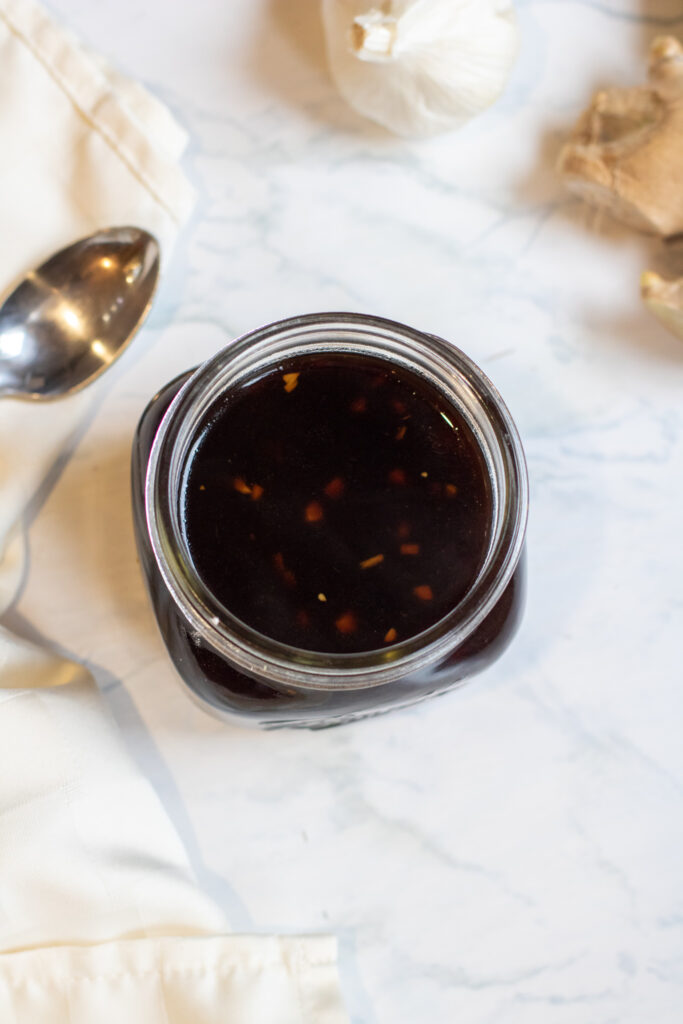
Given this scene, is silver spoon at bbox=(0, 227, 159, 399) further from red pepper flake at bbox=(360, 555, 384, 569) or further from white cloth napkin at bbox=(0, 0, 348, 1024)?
red pepper flake at bbox=(360, 555, 384, 569)

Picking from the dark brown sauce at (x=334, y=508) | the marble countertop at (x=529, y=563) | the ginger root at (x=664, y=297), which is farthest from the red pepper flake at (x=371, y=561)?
the ginger root at (x=664, y=297)

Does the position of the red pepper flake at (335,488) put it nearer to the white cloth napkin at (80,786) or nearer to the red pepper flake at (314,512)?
the red pepper flake at (314,512)

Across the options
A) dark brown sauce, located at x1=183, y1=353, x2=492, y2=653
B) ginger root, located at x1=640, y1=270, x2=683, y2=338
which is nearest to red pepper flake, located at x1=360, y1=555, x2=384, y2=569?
dark brown sauce, located at x1=183, y1=353, x2=492, y2=653

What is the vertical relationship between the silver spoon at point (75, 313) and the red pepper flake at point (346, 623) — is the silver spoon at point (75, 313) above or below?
above

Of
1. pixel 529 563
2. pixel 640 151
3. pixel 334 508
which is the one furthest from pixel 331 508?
pixel 640 151

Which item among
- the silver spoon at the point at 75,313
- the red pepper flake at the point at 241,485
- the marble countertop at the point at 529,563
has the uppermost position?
the silver spoon at the point at 75,313

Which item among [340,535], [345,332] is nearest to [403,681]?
[340,535]

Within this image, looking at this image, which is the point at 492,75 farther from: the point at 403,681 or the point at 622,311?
the point at 403,681
